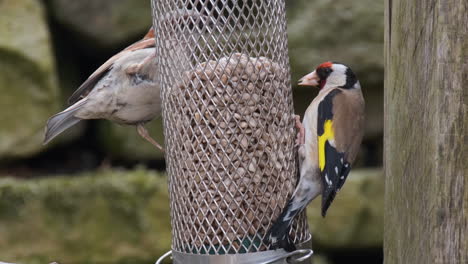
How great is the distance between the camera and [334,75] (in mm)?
3525

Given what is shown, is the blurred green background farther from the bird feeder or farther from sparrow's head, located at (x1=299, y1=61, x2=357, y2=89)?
the bird feeder

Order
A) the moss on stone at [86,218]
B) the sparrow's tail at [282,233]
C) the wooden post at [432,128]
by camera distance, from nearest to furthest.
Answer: the wooden post at [432,128], the sparrow's tail at [282,233], the moss on stone at [86,218]

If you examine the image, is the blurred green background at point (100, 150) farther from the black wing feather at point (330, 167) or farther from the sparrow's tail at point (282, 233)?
the sparrow's tail at point (282, 233)

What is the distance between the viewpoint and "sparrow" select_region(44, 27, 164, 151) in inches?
136

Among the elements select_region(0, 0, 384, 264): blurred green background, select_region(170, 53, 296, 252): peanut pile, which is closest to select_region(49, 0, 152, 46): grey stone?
select_region(0, 0, 384, 264): blurred green background

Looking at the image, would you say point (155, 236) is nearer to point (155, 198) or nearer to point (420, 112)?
point (155, 198)

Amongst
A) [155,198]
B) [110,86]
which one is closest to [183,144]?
[110,86]

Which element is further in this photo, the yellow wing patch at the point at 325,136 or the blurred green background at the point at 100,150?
the blurred green background at the point at 100,150

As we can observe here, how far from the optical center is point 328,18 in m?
5.98

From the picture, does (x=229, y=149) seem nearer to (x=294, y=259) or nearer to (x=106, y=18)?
(x=294, y=259)

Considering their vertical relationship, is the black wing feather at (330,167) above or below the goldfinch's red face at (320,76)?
below

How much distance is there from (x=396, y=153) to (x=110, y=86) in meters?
1.73

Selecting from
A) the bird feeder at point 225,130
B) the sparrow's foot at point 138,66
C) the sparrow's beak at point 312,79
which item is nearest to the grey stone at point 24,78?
the sparrow's foot at point 138,66

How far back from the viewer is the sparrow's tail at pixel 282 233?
2744 millimetres
